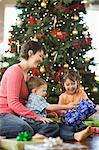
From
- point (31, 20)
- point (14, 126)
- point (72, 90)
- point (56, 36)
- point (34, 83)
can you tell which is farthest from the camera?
point (31, 20)

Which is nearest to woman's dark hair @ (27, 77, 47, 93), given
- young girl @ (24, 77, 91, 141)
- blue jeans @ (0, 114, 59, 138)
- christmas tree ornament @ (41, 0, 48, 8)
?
young girl @ (24, 77, 91, 141)

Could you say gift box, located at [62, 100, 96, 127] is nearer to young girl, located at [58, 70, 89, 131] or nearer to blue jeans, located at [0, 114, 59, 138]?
blue jeans, located at [0, 114, 59, 138]

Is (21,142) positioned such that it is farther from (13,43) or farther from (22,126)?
(13,43)

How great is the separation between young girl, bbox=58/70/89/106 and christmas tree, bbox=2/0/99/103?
925 mm

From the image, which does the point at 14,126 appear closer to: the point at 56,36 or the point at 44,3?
the point at 56,36

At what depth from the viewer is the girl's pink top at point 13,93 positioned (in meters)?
3.89

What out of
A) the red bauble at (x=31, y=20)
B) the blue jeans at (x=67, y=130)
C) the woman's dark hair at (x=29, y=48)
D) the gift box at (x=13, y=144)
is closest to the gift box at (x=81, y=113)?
the blue jeans at (x=67, y=130)

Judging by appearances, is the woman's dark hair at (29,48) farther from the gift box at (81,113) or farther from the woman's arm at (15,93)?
the gift box at (81,113)

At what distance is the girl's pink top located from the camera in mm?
3887

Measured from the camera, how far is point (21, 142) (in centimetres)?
311

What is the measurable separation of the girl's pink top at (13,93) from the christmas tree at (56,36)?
213 centimetres

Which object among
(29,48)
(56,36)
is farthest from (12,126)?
(56,36)

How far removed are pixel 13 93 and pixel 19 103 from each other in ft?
0.34

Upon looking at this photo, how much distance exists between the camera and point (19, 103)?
12.8 ft
